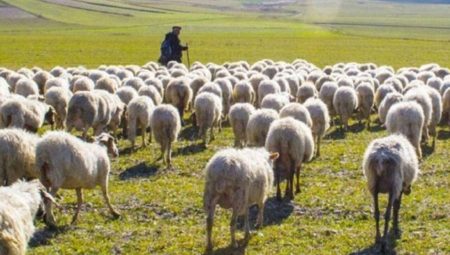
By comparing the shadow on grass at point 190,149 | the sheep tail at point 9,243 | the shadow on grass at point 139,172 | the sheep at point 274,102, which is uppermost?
the sheep tail at point 9,243

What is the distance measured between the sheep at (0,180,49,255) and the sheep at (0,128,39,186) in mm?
2911

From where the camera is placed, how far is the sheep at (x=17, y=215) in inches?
324

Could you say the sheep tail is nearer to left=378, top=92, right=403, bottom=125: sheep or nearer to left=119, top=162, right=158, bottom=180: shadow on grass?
left=119, top=162, right=158, bottom=180: shadow on grass

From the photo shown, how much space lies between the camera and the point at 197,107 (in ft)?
66.8

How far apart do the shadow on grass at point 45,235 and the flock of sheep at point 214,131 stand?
0.20 metres

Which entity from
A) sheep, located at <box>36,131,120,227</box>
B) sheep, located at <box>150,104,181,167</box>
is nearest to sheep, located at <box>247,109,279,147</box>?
sheep, located at <box>150,104,181,167</box>

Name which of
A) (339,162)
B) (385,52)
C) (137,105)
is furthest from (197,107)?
(385,52)

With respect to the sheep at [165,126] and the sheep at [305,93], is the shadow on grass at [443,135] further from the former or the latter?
the sheep at [165,126]

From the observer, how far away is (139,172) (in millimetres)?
17234

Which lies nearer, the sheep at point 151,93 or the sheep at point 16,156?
the sheep at point 16,156

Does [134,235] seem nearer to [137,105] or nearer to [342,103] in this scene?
[137,105]

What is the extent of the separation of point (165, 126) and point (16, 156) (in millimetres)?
6017

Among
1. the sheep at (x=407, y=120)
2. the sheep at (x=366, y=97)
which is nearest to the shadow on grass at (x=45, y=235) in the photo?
the sheep at (x=407, y=120)

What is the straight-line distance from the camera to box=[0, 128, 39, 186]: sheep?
478 inches
